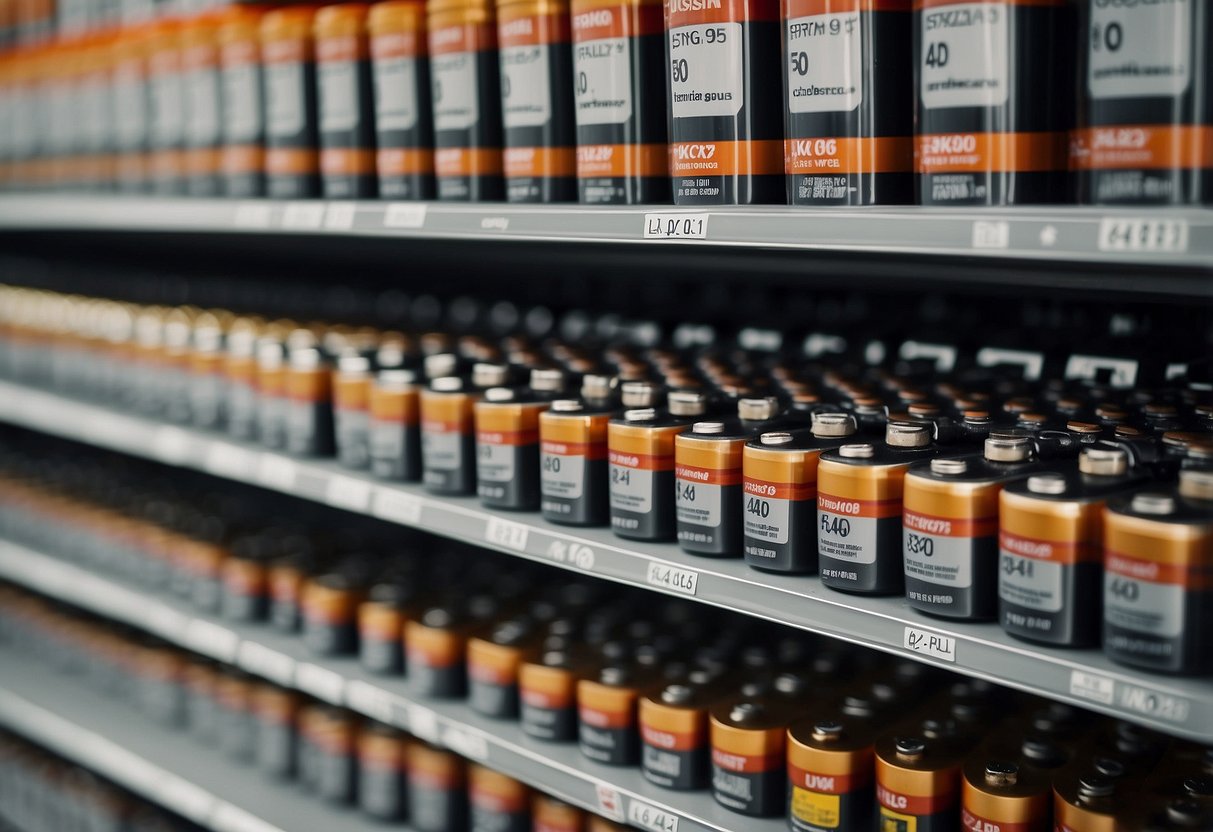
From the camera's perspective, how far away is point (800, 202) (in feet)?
3.77

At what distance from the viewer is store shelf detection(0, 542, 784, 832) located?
1.39 metres

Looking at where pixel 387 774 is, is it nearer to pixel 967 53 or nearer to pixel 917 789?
pixel 917 789

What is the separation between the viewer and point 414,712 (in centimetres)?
171

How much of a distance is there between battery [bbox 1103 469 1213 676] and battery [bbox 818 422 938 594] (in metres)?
0.23

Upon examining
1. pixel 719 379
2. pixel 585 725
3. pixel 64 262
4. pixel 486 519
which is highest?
pixel 64 262

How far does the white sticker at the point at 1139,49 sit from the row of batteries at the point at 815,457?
344mm

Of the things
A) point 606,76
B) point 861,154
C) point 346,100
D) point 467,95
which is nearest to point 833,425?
point 861,154

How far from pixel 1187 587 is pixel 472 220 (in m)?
0.98

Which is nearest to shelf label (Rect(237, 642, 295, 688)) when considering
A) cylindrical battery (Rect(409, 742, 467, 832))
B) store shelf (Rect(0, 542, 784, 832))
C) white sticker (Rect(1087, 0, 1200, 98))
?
store shelf (Rect(0, 542, 784, 832))

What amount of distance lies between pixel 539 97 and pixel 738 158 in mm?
344

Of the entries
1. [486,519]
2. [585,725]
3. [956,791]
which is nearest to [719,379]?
[486,519]

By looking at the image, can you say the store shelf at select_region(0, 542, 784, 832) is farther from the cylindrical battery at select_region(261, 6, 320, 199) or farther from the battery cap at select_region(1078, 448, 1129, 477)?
the cylindrical battery at select_region(261, 6, 320, 199)

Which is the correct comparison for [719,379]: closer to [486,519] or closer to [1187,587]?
[486,519]

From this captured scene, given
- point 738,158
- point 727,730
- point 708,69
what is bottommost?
point 727,730
